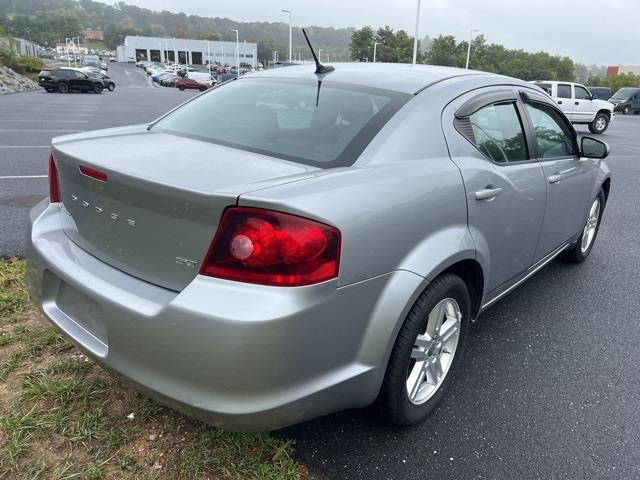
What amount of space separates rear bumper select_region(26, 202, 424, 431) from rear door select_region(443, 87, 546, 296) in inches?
28.8

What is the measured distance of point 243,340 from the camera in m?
1.62

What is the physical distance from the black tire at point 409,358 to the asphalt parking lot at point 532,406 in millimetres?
111

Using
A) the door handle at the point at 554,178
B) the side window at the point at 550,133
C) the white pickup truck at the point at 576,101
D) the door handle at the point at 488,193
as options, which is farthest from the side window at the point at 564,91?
the door handle at the point at 488,193

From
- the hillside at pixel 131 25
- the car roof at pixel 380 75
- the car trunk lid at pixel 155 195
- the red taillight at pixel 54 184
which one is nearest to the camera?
the car trunk lid at pixel 155 195

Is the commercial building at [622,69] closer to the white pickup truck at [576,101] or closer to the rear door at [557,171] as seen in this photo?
the white pickup truck at [576,101]

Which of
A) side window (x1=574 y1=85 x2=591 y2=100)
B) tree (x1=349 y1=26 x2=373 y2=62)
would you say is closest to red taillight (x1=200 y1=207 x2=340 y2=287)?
side window (x1=574 y1=85 x2=591 y2=100)

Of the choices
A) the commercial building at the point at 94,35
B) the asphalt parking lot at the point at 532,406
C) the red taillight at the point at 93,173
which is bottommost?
the asphalt parking lot at the point at 532,406

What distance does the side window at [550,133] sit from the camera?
330 centimetres

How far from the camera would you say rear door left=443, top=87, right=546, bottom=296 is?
2506mm

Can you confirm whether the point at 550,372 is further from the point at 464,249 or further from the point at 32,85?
the point at 32,85

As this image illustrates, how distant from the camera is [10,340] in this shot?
9.40ft

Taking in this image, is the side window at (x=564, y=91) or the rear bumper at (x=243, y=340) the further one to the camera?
the side window at (x=564, y=91)

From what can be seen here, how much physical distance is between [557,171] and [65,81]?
33597 mm

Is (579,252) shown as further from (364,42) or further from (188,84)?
(364,42)
